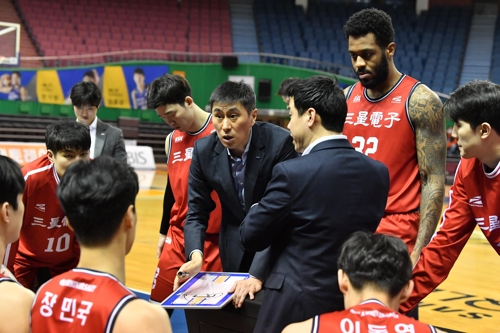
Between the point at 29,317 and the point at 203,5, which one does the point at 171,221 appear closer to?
the point at 29,317

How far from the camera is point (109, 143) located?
570cm

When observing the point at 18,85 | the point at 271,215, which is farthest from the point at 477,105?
the point at 18,85

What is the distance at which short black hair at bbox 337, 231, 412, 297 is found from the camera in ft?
6.98

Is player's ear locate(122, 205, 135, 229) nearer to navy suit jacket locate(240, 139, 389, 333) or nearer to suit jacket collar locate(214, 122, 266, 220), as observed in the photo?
navy suit jacket locate(240, 139, 389, 333)

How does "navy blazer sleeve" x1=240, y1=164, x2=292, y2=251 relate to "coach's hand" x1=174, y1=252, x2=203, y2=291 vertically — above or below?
above

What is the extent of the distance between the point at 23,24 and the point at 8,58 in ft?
20.2

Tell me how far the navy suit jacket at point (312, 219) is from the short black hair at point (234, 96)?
952mm

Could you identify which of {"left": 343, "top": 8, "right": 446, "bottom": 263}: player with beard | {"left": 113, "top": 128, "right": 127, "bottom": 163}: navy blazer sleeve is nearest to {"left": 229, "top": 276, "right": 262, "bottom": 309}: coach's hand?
{"left": 343, "top": 8, "right": 446, "bottom": 263}: player with beard

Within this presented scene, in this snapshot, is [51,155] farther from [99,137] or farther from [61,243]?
[99,137]

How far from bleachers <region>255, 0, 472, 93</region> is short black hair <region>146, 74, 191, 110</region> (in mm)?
21212

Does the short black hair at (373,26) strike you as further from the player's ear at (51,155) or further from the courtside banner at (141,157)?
the courtside banner at (141,157)

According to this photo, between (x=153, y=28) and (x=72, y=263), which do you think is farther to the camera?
(x=153, y=28)

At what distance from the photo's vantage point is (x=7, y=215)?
248 cm

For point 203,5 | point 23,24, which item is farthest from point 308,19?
point 23,24
